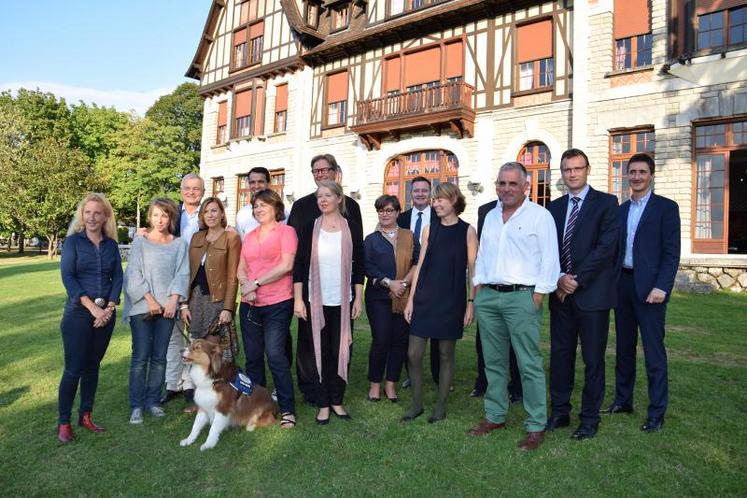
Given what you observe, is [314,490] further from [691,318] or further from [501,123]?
[501,123]

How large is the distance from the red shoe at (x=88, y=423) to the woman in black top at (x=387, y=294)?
7.87 feet

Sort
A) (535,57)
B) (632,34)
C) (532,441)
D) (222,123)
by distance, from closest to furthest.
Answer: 1. (532,441)
2. (632,34)
3. (535,57)
4. (222,123)

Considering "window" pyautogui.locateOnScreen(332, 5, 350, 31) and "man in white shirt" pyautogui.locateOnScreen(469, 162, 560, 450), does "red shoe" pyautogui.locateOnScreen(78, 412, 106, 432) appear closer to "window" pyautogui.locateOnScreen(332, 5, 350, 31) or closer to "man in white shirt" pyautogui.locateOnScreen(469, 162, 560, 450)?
"man in white shirt" pyautogui.locateOnScreen(469, 162, 560, 450)

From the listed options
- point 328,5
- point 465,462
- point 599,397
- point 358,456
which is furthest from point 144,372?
point 328,5

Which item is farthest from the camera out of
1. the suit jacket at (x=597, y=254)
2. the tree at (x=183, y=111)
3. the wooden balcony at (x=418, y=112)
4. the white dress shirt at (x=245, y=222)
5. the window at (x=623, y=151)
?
the tree at (x=183, y=111)

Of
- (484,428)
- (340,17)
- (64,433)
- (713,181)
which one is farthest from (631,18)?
(64,433)

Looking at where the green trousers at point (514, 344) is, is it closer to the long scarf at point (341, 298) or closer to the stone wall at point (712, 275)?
the long scarf at point (341, 298)

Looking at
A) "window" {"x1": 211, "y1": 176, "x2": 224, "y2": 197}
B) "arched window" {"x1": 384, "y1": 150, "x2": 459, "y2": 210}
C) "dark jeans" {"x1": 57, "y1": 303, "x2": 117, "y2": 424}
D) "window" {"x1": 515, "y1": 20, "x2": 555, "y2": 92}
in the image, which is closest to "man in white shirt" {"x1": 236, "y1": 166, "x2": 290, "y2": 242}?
"dark jeans" {"x1": 57, "y1": 303, "x2": 117, "y2": 424}

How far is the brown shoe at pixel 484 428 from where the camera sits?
4180 mm

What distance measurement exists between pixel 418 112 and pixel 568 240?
42.5ft

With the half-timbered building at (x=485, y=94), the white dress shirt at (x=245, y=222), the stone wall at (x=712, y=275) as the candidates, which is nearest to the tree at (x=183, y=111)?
the half-timbered building at (x=485, y=94)

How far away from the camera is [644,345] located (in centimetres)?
437

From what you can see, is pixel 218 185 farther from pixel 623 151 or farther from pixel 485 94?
pixel 623 151

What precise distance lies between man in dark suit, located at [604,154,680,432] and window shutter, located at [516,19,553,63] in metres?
11.6
